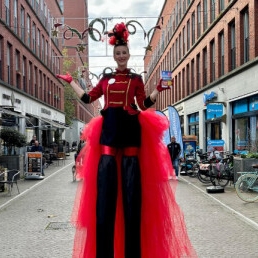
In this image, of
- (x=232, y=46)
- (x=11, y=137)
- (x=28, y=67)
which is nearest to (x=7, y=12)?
(x=28, y=67)

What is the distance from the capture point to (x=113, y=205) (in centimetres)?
367

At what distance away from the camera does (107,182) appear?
365cm

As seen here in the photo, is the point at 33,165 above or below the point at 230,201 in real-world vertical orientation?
above

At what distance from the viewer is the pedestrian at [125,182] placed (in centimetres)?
366

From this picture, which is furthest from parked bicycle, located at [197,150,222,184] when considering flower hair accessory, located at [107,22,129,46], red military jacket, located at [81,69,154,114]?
flower hair accessory, located at [107,22,129,46]

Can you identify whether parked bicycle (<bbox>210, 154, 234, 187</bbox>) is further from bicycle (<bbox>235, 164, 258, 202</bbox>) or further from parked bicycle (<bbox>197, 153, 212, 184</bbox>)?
bicycle (<bbox>235, 164, 258, 202</bbox>)

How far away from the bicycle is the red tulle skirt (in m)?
7.52

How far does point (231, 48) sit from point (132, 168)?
20.0 m

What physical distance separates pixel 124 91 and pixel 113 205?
104cm

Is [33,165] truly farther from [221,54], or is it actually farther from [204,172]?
[221,54]

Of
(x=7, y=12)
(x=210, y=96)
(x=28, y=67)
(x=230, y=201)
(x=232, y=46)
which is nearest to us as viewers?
(x=230, y=201)

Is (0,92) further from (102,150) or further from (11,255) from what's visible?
(102,150)

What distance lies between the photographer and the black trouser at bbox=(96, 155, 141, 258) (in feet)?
11.9

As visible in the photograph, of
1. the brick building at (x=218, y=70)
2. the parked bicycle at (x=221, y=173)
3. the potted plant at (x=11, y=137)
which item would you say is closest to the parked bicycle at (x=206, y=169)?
the parked bicycle at (x=221, y=173)
